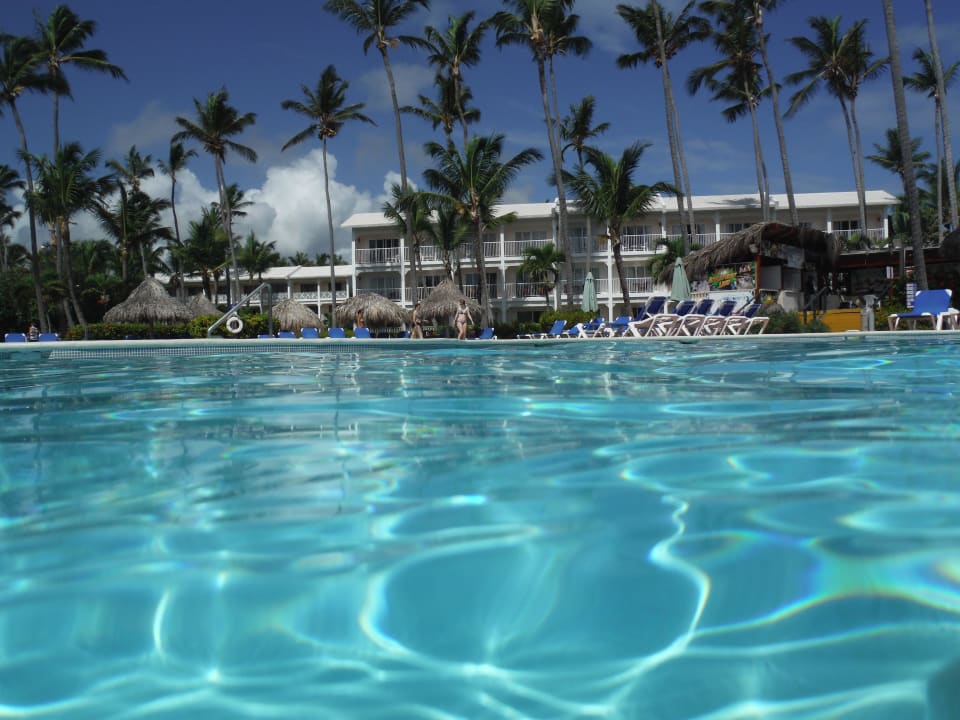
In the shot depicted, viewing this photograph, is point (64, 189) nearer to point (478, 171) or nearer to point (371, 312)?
point (371, 312)

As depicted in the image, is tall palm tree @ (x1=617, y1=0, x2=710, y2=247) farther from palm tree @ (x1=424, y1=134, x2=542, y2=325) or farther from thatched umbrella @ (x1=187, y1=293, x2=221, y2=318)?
thatched umbrella @ (x1=187, y1=293, x2=221, y2=318)

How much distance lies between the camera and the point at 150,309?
28047 millimetres

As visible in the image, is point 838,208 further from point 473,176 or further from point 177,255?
point 177,255

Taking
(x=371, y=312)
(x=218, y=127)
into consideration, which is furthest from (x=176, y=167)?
(x=371, y=312)

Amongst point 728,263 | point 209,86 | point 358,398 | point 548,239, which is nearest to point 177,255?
point 209,86

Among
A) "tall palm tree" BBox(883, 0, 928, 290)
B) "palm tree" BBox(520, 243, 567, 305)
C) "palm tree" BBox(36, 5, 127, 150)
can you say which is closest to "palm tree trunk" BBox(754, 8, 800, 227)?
"palm tree" BBox(520, 243, 567, 305)

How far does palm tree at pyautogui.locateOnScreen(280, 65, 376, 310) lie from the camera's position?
34.3m

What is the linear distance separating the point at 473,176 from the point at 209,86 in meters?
17.4

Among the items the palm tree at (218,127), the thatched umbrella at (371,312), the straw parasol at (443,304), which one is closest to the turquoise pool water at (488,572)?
the straw parasol at (443,304)

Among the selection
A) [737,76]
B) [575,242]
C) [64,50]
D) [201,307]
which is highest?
[64,50]

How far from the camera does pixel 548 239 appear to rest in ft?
121

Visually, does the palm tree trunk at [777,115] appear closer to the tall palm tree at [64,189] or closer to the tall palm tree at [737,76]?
the tall palm tree at [737,76]

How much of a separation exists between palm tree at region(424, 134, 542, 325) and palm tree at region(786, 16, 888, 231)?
12787mm

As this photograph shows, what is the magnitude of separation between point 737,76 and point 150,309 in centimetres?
2773
